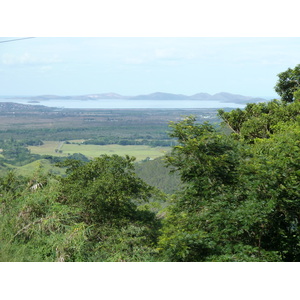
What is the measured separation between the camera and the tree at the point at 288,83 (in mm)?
6633

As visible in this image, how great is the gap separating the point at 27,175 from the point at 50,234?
1.50 meters

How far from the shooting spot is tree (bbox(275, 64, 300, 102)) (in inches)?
261

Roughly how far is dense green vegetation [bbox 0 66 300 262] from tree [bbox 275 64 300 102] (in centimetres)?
126

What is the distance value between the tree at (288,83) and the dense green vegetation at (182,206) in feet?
4.13

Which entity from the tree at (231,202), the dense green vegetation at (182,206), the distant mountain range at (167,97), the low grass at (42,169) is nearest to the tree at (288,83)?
the distant mountain range at (167,97)

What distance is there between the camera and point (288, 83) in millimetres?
6844

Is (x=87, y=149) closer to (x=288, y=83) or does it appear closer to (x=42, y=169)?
(x=42, y=169)

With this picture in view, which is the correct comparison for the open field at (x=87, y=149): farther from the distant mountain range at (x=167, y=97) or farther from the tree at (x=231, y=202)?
the tree at (x=231, y=202)

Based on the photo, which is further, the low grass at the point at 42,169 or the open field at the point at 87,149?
the open field at the point at 87,149

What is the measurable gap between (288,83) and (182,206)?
3645 millimetres

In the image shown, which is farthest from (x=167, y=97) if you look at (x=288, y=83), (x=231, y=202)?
(x=231, y=202)

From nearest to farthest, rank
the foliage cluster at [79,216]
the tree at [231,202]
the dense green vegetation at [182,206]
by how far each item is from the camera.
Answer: the tree at [231,202], the dense green vegetation at [182,206], the foliage cluster at [79,216]
